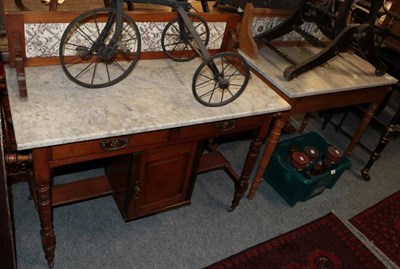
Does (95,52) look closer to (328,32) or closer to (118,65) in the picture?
(118,65)

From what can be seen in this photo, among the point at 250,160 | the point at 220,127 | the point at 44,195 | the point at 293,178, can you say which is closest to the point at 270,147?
the point at 250,160

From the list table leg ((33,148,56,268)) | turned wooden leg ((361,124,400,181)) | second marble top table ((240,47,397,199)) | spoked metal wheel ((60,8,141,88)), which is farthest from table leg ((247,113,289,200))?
table leg ((33,148,56,268))

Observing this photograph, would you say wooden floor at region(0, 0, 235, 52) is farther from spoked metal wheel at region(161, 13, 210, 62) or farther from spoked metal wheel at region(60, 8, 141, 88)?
spoked metal wheel at region(60, 8, 141, 88)

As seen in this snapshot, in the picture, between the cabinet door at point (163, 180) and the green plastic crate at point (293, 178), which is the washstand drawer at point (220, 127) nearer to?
the cabinet door at point (163, 180)

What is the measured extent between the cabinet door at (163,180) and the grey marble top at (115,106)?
0.21m

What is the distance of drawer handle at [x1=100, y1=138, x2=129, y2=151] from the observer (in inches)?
52.2

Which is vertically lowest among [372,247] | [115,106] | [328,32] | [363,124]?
[372,247]

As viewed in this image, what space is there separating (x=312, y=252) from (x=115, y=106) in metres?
1.27

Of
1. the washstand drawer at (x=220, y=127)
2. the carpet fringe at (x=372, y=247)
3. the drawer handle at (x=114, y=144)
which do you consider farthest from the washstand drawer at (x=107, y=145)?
the carpet fringe at (x=372, y=247)

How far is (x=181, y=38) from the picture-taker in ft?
5.33

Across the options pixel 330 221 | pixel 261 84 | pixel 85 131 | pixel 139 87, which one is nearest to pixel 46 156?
pixel 85 131

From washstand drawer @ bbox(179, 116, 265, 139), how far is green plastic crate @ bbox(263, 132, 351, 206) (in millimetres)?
544

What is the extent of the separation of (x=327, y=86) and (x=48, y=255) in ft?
4.91

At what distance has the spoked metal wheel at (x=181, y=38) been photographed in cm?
161
